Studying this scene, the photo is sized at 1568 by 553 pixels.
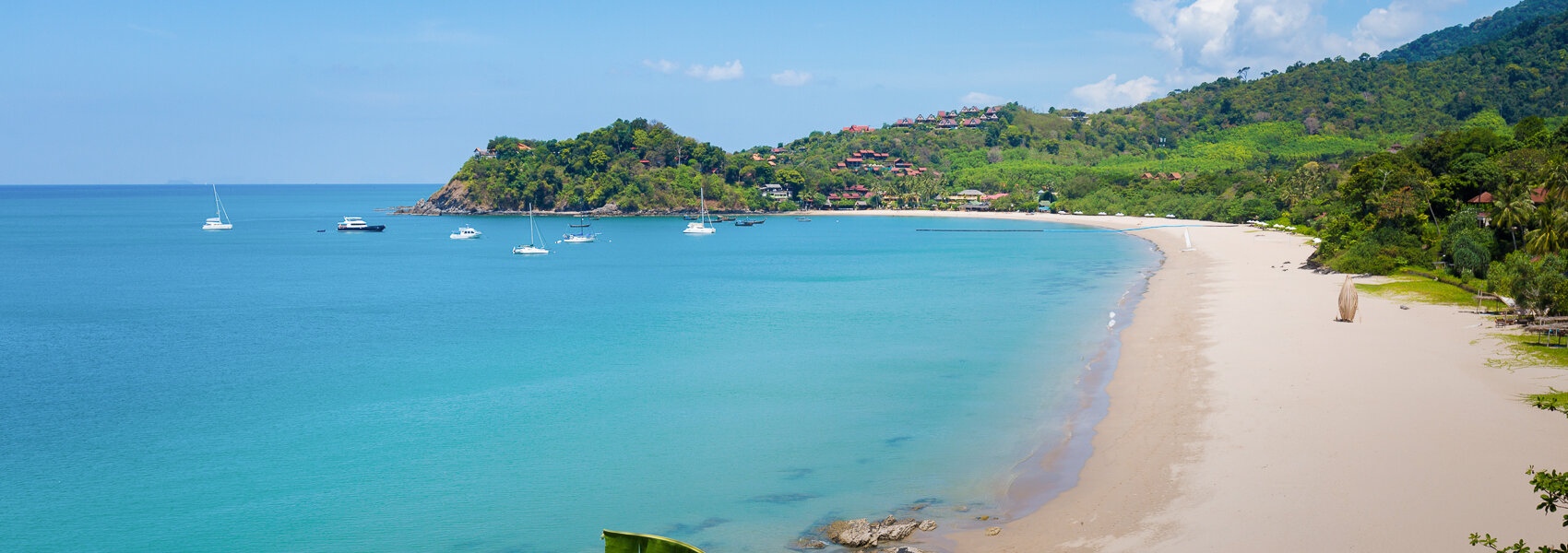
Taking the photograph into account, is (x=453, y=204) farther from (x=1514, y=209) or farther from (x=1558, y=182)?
(x=1558, y=182)

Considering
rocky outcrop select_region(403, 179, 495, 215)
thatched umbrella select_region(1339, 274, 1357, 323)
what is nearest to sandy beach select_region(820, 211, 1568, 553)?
thatched umbrella select_region(1339, 274, 1357, 323)

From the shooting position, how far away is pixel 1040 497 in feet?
53.3

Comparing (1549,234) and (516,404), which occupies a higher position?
(1549,234)

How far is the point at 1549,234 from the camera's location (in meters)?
31.4

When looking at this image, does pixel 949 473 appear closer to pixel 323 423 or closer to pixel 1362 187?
pixel 323 423

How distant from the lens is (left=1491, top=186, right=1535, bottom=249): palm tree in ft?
112

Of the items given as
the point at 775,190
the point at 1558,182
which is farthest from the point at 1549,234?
the point at 775,190

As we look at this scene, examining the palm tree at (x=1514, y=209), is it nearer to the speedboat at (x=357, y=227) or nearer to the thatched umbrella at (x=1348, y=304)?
the thatched umbrella at (x=1348, y=304)

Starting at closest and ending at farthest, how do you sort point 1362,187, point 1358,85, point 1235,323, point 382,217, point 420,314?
1. point 1235,323
2. point 420,314
3. point 1362,187
4. point 382,217
5. point 1358,85

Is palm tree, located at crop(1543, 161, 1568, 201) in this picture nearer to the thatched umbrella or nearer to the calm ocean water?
the thatched umbrella

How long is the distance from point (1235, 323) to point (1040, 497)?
19.0 m

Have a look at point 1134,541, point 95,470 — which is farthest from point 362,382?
point 1134,541

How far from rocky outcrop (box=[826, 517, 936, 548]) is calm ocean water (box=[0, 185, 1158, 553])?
85 cm

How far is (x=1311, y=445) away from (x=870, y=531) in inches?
352
